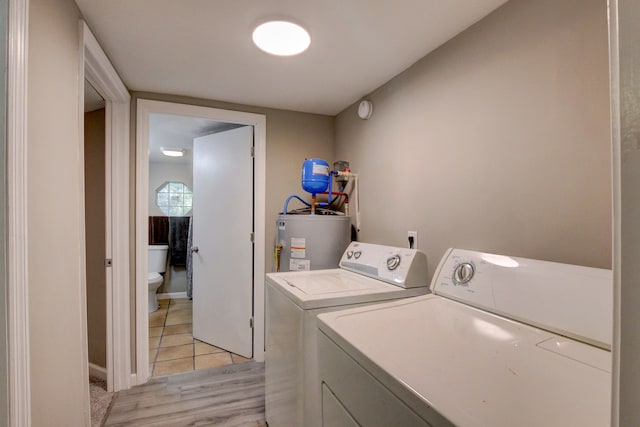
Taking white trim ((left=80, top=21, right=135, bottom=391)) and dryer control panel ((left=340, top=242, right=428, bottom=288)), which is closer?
dryer control panel ((left=340, top=242, right=428, bottom=288))

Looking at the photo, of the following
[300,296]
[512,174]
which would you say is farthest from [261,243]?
[512,174]

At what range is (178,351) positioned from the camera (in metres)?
2.64

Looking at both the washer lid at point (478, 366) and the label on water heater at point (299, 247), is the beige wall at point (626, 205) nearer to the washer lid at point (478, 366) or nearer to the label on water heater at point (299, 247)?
the washer lid at point (478, 366)

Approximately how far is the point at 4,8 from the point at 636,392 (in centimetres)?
149

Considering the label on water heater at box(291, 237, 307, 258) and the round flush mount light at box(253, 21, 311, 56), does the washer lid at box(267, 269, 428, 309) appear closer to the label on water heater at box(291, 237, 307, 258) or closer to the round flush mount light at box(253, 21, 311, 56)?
the label on water heater at box(291, 237, 307, 258)

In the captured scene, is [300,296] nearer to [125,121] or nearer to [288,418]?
[288,418]

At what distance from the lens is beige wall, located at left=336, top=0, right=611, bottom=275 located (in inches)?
39.1

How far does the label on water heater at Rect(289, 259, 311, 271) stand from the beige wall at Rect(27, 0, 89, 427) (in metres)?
1.17

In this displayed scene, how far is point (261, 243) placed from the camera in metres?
2.50

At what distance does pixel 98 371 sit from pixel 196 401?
85 cm

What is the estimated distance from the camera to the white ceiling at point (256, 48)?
1299 mm

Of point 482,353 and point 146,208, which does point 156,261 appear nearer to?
point 146,208

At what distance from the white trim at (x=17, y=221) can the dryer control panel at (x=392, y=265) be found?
4.65ft

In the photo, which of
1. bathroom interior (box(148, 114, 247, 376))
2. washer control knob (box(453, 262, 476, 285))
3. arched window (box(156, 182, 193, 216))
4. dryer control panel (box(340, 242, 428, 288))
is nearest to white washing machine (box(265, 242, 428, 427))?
dryer control panel (box(340, 242, 428, 288))
